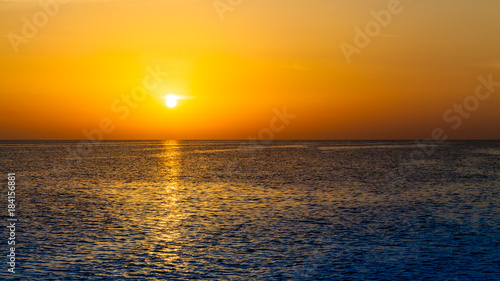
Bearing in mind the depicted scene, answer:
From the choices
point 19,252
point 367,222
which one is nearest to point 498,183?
point 367,222

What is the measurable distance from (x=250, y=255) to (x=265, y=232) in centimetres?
→ 700

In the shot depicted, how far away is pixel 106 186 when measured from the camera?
237 ft

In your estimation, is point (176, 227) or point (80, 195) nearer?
point (176, 227)

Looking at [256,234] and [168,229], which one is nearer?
[256,234]

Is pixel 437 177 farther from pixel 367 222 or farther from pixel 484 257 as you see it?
pixel 484 257

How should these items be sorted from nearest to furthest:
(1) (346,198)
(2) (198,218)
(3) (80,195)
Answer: (2) (198,218) → (1) (346,198) → (3) (80,195)

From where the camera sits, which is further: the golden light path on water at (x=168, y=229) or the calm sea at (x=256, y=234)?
the golden light path on water at (x=168, y=229)

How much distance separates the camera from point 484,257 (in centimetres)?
2947

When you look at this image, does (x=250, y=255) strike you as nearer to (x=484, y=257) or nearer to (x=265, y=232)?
(x=265, y=232)

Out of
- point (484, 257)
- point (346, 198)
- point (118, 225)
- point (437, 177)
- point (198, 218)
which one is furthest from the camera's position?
point (437, 177)

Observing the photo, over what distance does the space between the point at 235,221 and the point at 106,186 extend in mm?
36592

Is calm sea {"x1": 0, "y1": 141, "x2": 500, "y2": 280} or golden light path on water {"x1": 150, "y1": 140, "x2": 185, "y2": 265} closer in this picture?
calm sea {"x1": 0, "y1": 141, "x2": 500, "y2": 280}

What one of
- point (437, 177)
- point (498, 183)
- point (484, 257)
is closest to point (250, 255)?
point (484, 257)

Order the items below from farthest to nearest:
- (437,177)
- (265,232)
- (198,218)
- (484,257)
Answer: (437,177) < (198,218) < (265,232) < (484,257)
